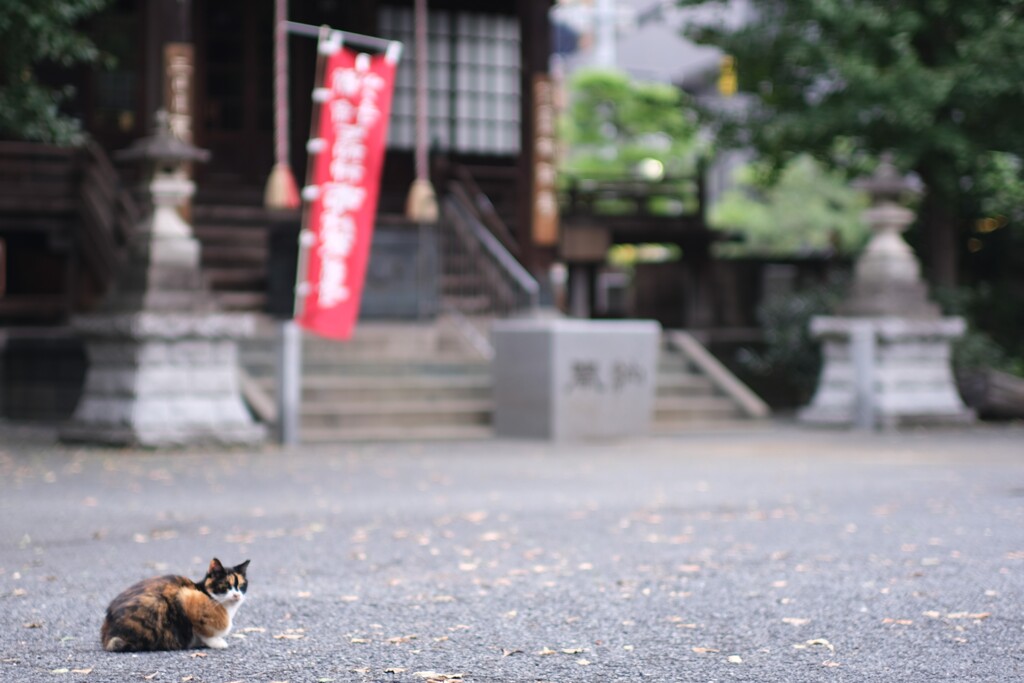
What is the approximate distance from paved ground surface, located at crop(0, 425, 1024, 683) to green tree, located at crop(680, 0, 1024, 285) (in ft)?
21.1

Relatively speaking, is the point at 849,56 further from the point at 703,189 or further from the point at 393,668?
the point at 393,668

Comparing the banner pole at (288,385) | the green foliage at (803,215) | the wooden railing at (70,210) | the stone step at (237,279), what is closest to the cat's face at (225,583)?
the banner pole at (288,385)

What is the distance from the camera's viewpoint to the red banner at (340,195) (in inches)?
626

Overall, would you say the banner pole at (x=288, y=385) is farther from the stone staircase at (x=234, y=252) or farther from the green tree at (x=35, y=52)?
the stone staircase at (x=234, y=252)

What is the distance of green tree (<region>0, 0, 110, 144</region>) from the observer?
14.6 meters

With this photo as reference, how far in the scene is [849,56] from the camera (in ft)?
63.7

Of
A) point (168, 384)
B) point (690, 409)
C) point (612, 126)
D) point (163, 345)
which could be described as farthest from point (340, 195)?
point (612, 126)

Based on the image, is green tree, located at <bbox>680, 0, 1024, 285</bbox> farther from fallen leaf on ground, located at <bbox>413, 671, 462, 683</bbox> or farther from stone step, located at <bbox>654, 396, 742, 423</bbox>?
fallen leaf on ground, located at <bbox>413, 671, 462, 683</bbox>

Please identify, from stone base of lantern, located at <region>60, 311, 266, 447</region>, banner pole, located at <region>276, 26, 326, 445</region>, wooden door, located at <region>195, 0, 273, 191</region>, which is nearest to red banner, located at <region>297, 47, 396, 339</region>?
banner pole, located at <region>276, 26, 326, 445</region>

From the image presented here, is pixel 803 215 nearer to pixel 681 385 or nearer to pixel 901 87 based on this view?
pixel 901 87

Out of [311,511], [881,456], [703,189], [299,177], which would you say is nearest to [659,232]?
[703,189]

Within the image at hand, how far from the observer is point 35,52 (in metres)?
15.1

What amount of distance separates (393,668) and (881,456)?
32.6ft

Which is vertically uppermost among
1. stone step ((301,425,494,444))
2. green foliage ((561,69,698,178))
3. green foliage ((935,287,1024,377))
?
green foliage ((561,69,698,178))
